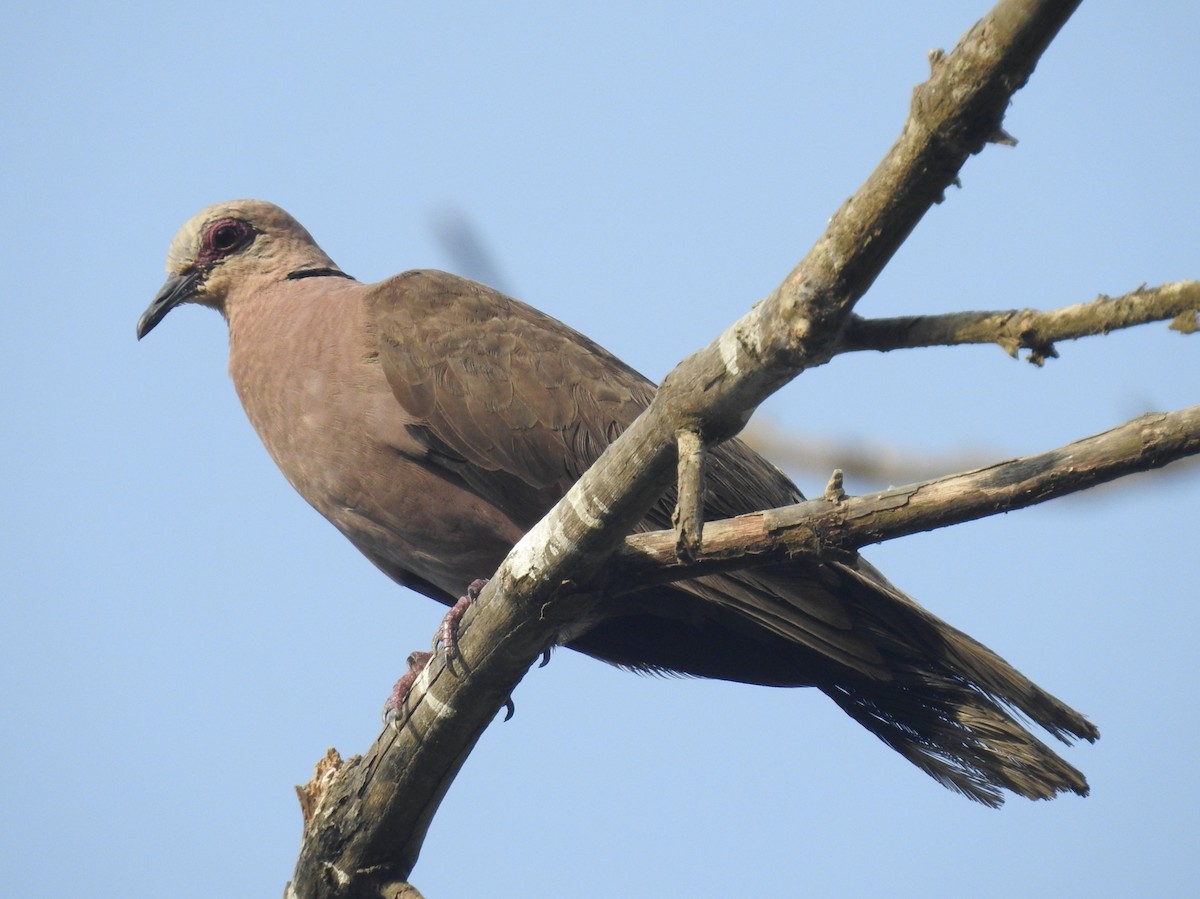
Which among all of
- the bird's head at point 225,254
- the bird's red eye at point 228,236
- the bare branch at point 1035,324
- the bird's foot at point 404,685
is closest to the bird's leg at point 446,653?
the bird's foot at point 404,685

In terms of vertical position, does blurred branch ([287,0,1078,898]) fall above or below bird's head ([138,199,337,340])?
below

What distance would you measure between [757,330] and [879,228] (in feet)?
1.34

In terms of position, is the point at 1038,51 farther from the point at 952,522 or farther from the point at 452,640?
the point at 452,640

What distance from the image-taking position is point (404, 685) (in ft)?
14.3

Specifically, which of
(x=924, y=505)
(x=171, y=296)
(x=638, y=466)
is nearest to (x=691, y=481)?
(x=638, y=466)

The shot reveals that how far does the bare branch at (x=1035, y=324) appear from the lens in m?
2.31

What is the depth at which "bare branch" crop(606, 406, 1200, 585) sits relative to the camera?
271 centimetres

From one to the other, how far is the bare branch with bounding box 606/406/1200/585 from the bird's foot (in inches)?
44.9

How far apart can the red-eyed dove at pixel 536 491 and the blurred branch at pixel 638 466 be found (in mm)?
594

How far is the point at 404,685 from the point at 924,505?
2.10m

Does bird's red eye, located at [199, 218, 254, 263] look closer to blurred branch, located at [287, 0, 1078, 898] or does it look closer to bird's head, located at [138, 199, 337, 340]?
bird's head, located at [138, 199, 337, 340]

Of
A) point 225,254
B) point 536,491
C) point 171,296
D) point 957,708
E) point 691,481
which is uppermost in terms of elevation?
point 225,254

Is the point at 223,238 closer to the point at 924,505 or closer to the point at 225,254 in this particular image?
the point at 225,254

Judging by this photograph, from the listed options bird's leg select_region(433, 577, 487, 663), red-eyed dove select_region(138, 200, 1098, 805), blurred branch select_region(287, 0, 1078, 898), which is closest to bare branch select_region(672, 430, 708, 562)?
blurred branch select_region(287, 0, 1078, 898)
